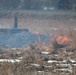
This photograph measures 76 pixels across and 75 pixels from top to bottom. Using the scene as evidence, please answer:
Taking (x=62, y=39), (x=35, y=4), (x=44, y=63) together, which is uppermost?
(x=44, y=63)

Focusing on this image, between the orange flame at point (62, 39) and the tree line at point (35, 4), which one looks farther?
the tree line at point (35, 4)

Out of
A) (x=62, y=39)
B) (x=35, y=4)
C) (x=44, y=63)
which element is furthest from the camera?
(x=35, y=4)

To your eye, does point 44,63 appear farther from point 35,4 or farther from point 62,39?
point 35,4

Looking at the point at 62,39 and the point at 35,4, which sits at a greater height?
the point at 62,39

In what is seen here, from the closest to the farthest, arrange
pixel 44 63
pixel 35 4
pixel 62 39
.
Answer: pixel 44 63, pixel 62 39, pixel 35 4

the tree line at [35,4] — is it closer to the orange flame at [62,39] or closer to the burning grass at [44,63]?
the orange flame at [62,39]

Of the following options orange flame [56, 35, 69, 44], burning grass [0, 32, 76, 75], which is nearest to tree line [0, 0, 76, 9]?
orange flame [56, 35, 69, 44]

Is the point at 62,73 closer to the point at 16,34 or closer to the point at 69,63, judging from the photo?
the point at 69,63

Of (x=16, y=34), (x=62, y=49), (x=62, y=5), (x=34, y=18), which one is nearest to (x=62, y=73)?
(x=62, y=49)

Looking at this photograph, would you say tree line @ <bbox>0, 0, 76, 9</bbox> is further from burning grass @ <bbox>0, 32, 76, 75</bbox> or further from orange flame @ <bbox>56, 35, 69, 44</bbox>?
burning grass @ <bbox>0, 32, 76, 75</bbox>

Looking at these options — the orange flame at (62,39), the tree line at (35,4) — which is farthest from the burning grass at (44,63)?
the tree line at (35,4)

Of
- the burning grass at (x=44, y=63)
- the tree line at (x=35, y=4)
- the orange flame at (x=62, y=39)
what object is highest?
the burning grass at (x=44, y=63)

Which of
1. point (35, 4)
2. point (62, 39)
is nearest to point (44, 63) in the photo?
point (62, 39)

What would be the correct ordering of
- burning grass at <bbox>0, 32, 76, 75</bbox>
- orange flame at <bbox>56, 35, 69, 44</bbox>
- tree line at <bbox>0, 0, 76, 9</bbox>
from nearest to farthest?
burning grass at <bbox>0, 32, 76, 75</bbox> < orange flame at <bbox>56, 35, 69, 44</bbox> < tree line at <bbox>0, 0, 76, 9</bbox>
